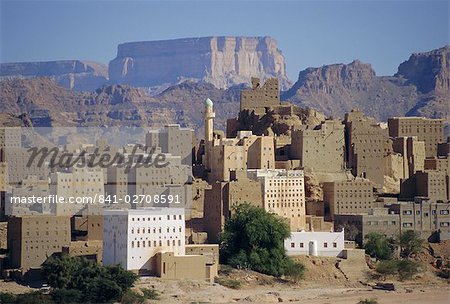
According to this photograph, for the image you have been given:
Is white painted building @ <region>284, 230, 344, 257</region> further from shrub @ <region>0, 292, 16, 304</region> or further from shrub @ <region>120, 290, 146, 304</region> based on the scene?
shrub @ <region>0, 292, 16, 304</region>

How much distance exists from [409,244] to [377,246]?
6.43ft

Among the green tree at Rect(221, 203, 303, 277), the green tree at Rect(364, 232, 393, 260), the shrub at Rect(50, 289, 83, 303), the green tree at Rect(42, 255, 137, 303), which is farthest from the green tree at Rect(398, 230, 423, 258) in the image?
the shrub at Rect(50, 289, 83, 303)

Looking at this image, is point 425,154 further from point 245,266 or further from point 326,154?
point 245,266

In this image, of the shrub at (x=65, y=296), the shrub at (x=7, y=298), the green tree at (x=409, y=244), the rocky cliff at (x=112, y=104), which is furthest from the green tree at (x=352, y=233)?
the rocky cliff at (x=112, y=104)

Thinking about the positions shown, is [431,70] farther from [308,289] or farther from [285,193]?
[308,289]

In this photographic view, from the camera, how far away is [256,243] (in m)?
78.8

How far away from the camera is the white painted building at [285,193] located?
8375 centimetres

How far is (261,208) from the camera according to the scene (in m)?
81.4

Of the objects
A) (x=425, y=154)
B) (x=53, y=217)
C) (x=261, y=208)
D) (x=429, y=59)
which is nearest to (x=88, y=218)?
(x=53, y=217)

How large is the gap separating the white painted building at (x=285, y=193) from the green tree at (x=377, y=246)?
350 centimetres

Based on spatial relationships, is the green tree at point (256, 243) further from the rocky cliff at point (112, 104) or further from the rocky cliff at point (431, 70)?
the rocky cliff at point (431, 70)

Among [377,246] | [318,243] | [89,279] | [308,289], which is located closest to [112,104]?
[377,246]

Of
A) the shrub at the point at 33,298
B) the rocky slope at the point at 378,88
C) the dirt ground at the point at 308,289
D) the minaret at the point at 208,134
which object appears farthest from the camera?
the rocky slope at the point at 378,88

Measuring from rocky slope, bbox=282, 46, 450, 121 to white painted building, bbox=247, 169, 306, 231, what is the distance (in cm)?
8235
